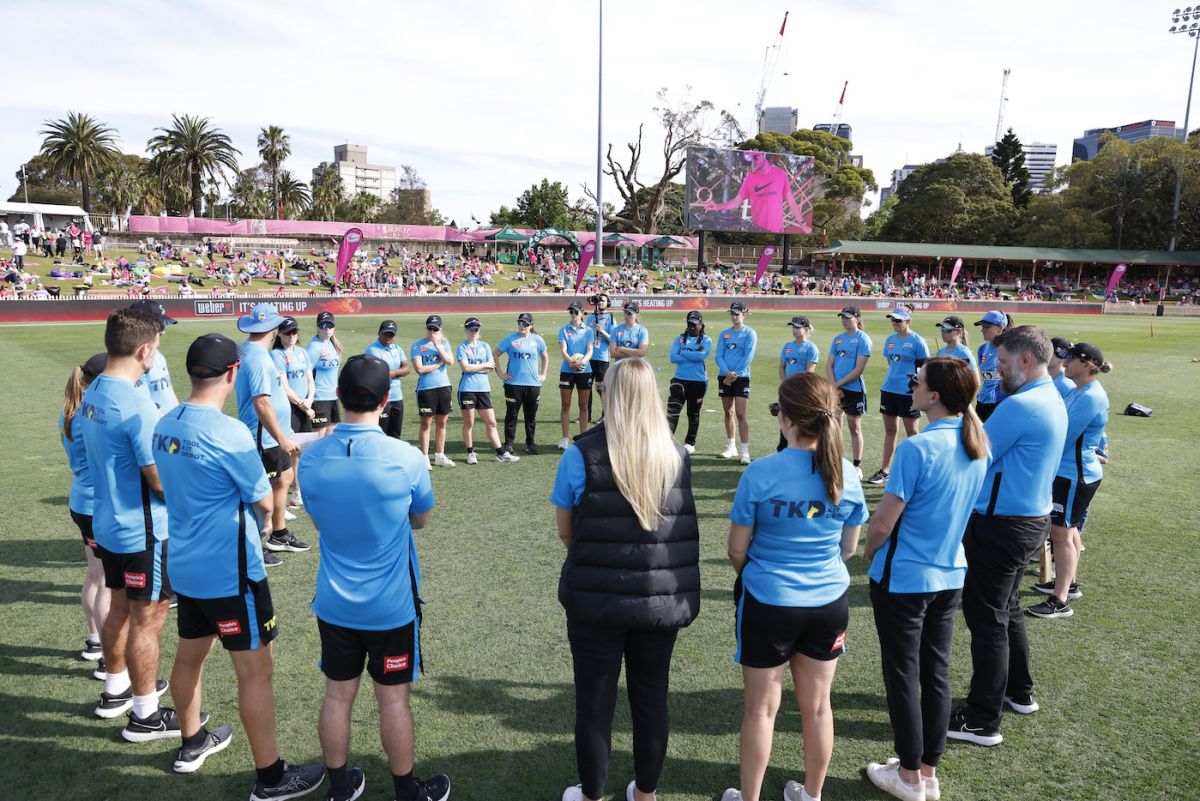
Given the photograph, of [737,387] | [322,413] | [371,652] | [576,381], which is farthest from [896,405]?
[371,652]

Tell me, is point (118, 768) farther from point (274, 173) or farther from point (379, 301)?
point (274, 173)

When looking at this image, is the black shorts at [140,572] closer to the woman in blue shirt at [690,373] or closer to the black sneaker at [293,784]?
the black sneaker at [293,784]

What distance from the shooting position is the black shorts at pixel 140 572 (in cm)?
387

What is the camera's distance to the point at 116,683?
4238 mm

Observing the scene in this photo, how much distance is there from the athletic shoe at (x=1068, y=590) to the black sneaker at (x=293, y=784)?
560 centimetres

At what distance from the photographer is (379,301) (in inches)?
1303

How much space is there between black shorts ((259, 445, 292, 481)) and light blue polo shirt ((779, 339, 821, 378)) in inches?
232

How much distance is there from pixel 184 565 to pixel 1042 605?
6010 millimetres

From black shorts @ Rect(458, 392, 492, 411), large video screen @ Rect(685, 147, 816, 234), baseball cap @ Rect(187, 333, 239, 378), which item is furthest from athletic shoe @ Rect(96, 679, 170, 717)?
large video screen @ Rect(685, 147, 816, 234)

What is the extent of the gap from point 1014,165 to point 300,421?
93.5 metres

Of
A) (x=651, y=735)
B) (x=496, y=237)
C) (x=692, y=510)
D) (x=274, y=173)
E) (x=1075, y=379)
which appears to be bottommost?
(x=651, y=735)

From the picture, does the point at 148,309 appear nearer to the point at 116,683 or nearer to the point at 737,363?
Result: the point at 116,683

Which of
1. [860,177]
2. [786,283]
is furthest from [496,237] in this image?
[860,177]

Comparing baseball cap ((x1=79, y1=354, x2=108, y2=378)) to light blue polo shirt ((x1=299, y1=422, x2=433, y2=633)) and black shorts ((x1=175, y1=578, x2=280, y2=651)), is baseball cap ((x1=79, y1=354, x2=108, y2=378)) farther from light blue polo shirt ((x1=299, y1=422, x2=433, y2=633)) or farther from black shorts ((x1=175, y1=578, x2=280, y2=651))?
light blue polo shirt ((x1=299, y1=422, x2=433, y2=633))
